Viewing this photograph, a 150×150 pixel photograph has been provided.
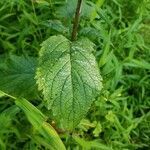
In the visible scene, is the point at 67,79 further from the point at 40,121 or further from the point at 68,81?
the point at 40,121

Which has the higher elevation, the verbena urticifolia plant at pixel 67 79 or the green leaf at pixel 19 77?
the verbena urticifolia plant at pixel 67 79

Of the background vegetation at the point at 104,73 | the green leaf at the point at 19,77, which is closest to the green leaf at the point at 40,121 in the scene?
the green leaf at the point at 19,77

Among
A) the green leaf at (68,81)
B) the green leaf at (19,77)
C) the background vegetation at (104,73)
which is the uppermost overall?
the green leaf at (68,81)

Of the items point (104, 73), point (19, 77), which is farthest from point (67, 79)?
point (104, 73)

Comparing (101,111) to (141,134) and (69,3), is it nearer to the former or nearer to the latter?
(141,134)

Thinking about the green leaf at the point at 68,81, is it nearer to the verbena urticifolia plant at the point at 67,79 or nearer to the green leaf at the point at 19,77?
the verbena urticifolia plant at the point at 67,79

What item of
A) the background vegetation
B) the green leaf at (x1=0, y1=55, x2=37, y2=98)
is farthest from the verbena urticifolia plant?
the background vegetation

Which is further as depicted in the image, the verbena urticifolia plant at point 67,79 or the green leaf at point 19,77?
the green leaf at point 19,77
